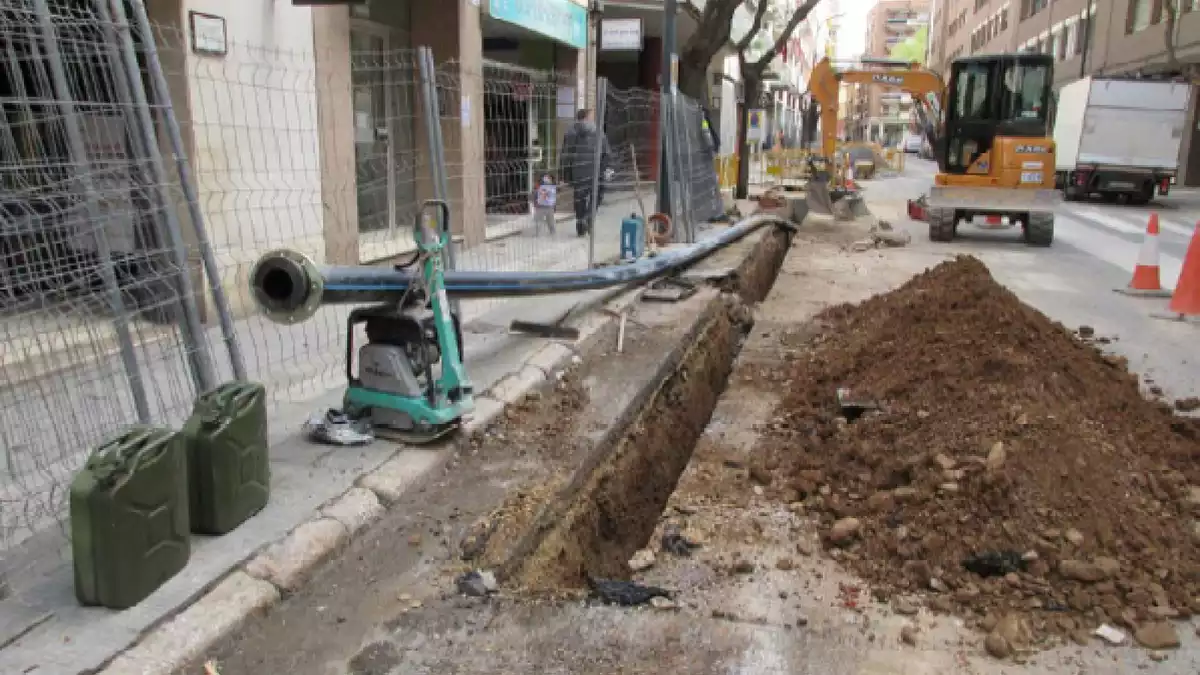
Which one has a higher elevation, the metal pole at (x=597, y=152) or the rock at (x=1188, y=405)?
the metal pole at (x=597, y=152)

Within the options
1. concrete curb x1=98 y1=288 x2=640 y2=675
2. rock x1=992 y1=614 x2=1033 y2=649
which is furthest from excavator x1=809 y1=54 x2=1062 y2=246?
rock x1=992 y1=614 x2=1033 y2=649

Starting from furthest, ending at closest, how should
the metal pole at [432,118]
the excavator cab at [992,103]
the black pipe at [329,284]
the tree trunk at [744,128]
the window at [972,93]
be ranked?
the tree trunk at [744,128] < the window at [972,93] < the excavator cab at [992,103] < the metal pole at [432,118] < the black pipe at [329,284]

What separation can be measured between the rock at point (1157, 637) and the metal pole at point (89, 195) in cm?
382

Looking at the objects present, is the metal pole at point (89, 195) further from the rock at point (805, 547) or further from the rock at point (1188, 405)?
the rock at point (1188, 405)

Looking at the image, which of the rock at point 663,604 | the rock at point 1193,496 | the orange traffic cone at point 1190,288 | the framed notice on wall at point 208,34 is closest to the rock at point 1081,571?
the rock at point 1193,496

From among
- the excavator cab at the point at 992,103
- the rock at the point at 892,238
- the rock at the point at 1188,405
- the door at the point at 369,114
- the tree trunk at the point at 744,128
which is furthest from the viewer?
the tree trunk at the point at 744,128

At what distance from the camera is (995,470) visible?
13.0 feet

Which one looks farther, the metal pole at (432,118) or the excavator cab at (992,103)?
the excavator cab at (992,103)

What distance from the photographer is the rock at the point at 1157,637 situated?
3053mm

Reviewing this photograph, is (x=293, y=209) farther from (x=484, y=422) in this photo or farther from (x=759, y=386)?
(x=759, y=386)

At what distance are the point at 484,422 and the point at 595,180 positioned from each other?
14.7 ft

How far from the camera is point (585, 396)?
5633mm

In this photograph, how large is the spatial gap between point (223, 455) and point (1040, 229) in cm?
1384

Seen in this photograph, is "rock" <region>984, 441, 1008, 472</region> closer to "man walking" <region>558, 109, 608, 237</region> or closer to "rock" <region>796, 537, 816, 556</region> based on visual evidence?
"rock" <region>796, 537, 816, 556</region>
